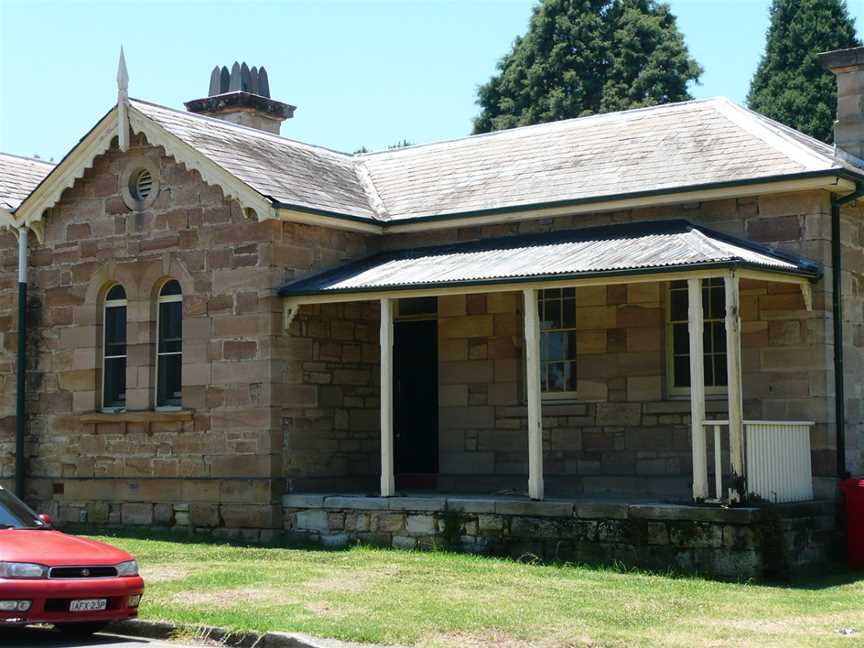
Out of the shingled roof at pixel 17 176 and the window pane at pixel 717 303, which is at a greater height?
the shingled roof at pixel 17 176

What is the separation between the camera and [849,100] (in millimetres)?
18859

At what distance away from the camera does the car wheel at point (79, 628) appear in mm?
11297

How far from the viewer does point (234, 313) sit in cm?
1830

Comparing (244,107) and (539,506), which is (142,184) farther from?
(539,506)

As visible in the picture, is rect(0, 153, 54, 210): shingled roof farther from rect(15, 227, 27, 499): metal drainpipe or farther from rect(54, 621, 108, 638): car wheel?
rect(54, 621, 108, 638): car wheel

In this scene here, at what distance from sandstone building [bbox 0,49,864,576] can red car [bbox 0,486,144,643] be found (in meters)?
5.77

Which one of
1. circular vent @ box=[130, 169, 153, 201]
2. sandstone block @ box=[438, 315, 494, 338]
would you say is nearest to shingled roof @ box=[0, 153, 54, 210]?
circular vent @ box=[130, 169, 153, 201]

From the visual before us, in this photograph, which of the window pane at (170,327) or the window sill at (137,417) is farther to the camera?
the window pane at (170,327)

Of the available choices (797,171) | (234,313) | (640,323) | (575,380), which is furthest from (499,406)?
(797,171)

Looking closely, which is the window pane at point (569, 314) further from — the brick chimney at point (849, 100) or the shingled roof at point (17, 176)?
the shingled roof at point (17, 176)

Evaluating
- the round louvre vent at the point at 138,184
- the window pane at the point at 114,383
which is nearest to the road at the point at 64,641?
the window pane at the point at 114,383

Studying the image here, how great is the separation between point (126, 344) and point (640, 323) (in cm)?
739

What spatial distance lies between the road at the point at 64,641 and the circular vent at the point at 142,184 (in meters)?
9.19

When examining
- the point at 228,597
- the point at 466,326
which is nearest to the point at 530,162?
the point at 466,326
